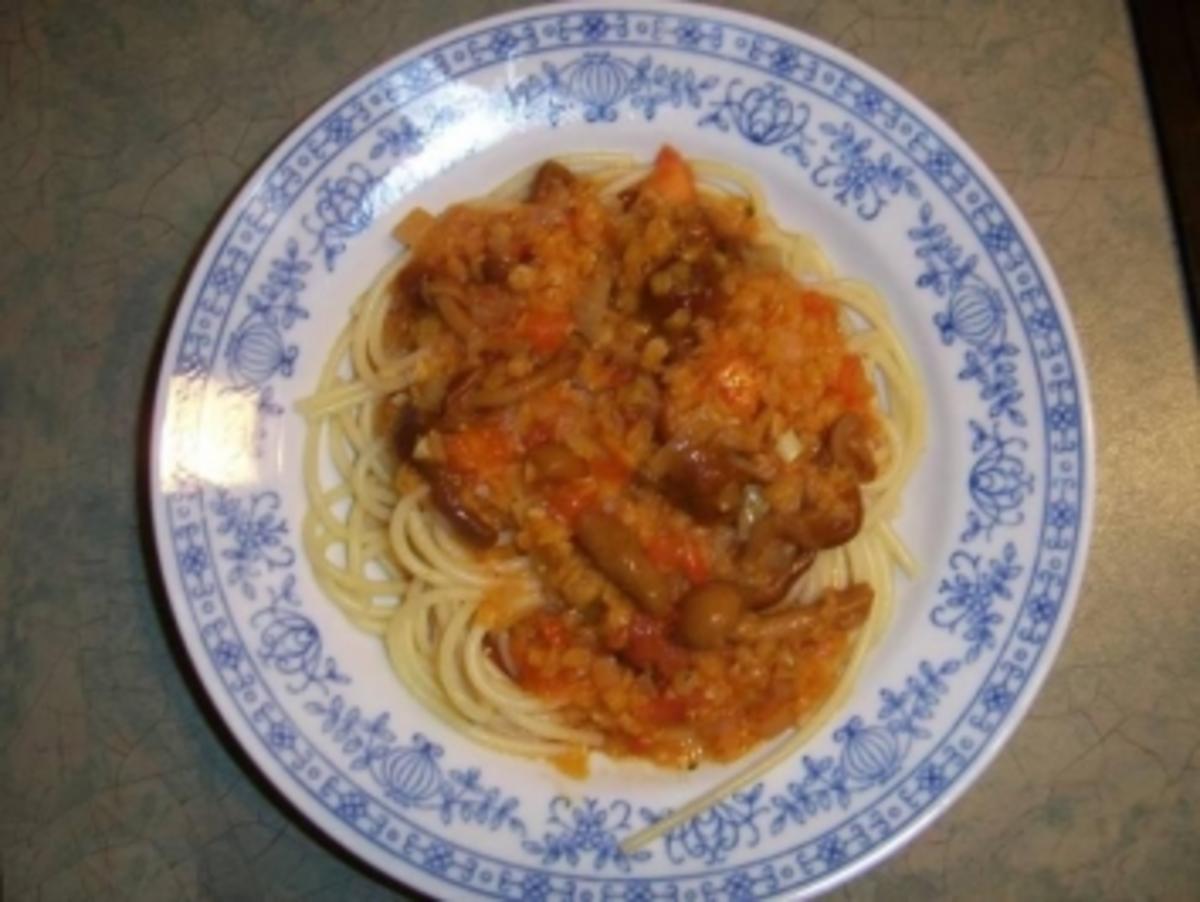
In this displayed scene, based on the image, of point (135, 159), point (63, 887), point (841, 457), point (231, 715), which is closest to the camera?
point (231, 715)

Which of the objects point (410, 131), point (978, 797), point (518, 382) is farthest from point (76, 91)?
point (978, 797)

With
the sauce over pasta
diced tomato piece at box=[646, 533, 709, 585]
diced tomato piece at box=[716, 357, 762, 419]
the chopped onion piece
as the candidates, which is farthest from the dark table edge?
diced tomato piece at box=[646, 533, 709, 585]

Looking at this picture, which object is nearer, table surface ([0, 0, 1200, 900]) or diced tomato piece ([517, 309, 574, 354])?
diced tomato piece ([517, 309, 574, 354])

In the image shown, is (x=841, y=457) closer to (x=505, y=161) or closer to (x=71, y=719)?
(x=505, y=161)

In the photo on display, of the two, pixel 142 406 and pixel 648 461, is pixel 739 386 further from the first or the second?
pixel 142 406

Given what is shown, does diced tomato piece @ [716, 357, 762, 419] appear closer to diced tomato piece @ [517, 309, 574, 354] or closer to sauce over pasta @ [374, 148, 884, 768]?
sauce over pasta @ [374, 148, 884, 768]
